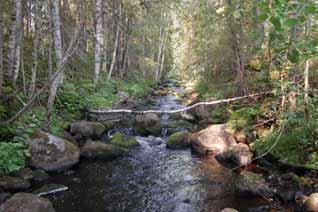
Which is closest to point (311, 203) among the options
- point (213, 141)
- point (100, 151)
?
point (213, 141)

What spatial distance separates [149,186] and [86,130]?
3.95m

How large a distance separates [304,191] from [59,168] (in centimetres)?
594

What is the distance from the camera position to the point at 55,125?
10000 mm

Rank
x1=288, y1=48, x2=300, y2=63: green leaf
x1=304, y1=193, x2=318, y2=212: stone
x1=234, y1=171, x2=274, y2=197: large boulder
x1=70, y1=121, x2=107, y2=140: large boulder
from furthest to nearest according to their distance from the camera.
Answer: x1=70, y1=121, x2=107, y2=140: large boulder < x1=234, y1=171, x2=274, y2=197: large boulder < x1=304, y1=193, x2=318, y2=212: stone < x1=288, y1=48, x2=300, y2=63: green leaf

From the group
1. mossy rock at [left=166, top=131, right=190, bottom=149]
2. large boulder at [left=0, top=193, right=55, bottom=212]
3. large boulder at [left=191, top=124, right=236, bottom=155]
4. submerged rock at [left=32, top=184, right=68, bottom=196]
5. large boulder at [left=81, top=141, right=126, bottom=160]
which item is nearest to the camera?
large boulder at [left=0, top=193, right=55, bottom=212]

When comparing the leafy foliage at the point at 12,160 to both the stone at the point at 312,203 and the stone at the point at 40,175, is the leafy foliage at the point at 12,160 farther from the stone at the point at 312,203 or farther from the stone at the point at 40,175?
the stone at the point at 312,203

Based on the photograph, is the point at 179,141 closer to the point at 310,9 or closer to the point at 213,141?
the point at 213,141

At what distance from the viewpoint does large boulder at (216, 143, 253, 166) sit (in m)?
8.80

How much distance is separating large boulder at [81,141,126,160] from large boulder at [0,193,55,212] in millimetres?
3417

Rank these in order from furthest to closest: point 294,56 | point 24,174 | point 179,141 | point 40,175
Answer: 1. point 179,141
2. point 40,175
3. point 24,174
4. point 294,56

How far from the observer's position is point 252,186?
23.1 feet

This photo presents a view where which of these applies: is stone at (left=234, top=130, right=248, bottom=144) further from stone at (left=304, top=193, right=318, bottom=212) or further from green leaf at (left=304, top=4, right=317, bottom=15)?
green leaf at (left=304, top=4, right=317, bottom=15)

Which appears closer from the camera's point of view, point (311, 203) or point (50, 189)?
point (311, 203)

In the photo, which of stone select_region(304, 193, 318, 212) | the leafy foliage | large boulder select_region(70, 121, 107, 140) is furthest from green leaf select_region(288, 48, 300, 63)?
large boulder select_region(70, 121, 107, 140)
